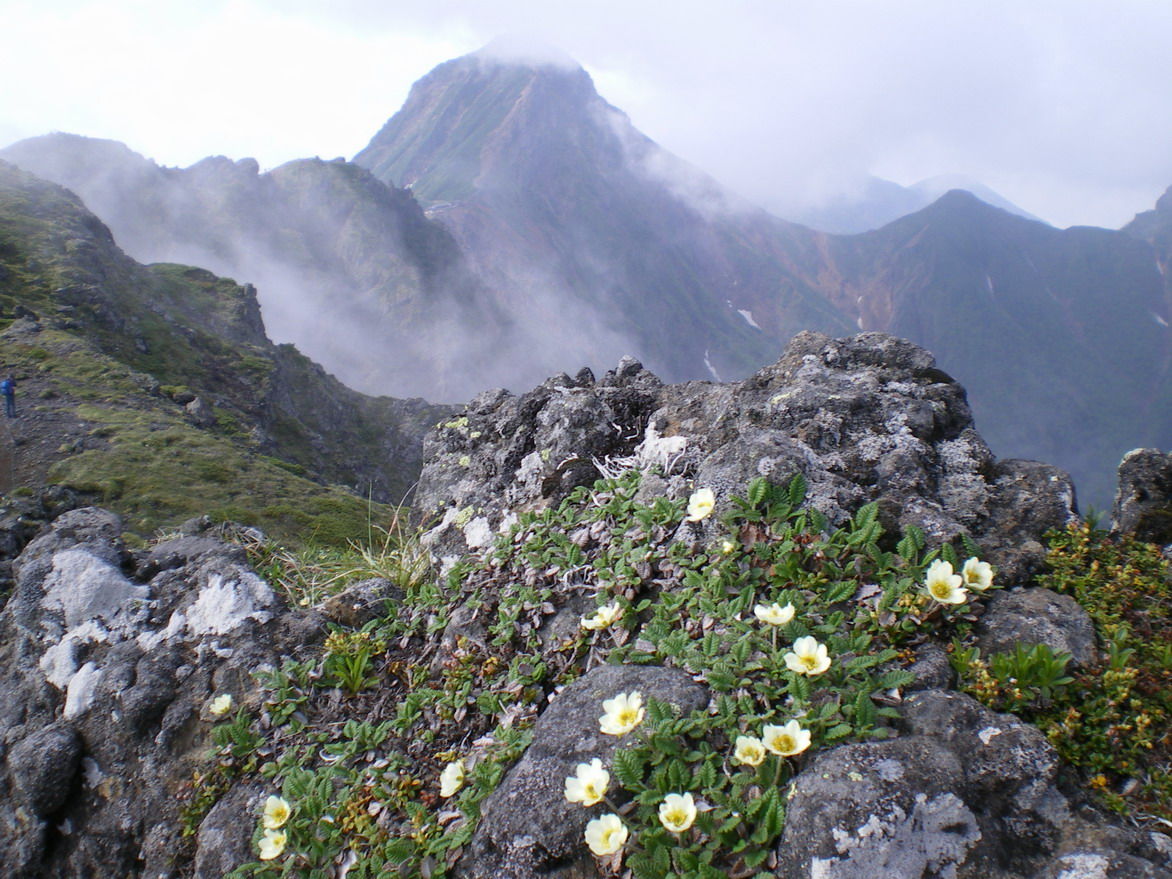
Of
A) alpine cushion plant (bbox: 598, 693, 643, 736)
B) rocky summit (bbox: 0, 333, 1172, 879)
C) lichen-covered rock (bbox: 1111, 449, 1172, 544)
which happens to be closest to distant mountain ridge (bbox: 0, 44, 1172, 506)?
lichen-covered rock (bbox: 1111, 449, 1172, 544)

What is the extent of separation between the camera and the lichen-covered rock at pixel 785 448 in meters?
3.24

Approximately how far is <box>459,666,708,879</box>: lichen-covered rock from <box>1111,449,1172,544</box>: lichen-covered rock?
221cm

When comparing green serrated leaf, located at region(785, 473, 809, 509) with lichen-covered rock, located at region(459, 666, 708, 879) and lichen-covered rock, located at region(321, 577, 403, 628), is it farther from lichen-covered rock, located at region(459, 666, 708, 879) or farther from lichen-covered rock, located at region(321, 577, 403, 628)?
lichen-covered rock, located at region(321, 577, 403, 628)

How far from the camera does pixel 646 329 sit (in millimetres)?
133500

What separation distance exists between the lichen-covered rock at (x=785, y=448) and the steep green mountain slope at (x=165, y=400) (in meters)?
4.74

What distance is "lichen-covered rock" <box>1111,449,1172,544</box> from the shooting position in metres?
2.95

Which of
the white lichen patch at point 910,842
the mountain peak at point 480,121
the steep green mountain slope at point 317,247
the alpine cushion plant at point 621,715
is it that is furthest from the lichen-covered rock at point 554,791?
the mountain peak at point 480,121

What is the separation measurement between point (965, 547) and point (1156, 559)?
769mm

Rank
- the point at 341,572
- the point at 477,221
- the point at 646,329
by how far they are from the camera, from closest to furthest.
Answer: the point at 341,572 < the point at 646,329 < the point at 477,221

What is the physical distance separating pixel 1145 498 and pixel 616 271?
5845 inches

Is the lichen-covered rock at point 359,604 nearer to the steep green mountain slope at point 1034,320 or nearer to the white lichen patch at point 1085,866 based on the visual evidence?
the white lichen patch at point 1085,866

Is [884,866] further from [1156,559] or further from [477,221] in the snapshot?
[477,221]

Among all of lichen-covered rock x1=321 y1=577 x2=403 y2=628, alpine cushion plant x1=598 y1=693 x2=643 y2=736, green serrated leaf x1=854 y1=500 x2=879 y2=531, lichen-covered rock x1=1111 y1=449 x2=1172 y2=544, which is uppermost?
lichen-covered rock x1=1111 y1=449 x2=1172 y2=544

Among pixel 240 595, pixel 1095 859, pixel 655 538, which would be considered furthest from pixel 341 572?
pixel 1095 859
